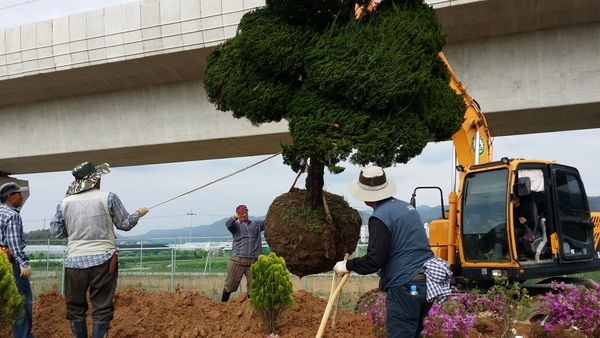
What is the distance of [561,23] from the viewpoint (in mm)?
9859

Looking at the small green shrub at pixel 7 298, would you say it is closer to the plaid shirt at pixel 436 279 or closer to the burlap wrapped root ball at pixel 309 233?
the burlap wrapped root ball at pixel 309 233

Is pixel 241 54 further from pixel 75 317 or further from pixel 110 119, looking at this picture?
pixel 110 119

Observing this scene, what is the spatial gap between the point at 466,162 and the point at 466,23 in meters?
2.92

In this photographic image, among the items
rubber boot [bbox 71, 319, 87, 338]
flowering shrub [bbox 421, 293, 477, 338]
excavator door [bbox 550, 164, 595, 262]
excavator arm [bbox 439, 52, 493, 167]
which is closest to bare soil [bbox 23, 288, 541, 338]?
flowering shrub [bbox 421, 293, 477, 338]

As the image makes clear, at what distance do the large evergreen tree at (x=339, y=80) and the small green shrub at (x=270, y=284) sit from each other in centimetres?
94

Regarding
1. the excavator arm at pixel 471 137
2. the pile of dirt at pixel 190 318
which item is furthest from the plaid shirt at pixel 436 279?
the excavator arm at pixel 471 137

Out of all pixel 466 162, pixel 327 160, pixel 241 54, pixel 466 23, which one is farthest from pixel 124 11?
pixel 327 160

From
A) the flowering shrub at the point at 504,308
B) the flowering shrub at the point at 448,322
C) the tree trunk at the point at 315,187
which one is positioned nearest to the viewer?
the tree trunk at the point at 315,187

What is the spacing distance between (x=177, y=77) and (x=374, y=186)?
362 inches

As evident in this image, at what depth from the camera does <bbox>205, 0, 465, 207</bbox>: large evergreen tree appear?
399 cm

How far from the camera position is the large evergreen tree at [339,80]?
399cm

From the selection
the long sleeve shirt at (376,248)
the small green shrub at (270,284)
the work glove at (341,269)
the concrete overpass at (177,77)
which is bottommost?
the small green shrub at (270,284)

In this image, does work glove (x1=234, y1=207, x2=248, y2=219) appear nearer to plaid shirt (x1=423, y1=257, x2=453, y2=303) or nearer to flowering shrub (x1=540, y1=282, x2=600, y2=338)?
flowering shrub (x1=540, y1=282, x2=600, y2=338)

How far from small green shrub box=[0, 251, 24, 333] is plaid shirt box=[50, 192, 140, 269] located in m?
0.51
